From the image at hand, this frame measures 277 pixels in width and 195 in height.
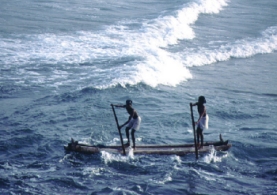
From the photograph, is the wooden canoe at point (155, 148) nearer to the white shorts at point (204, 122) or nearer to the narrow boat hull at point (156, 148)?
the narrow boat hull at point (156, 148)

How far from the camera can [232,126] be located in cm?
1716

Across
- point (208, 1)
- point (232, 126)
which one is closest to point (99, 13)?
point (208, 1)

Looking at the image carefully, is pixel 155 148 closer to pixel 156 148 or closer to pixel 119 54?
pixel 156 148

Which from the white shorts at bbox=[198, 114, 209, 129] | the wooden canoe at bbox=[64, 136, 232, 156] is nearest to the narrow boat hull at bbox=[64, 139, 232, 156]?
the wooden canoe at bbox=[64, 136, 232, 156]

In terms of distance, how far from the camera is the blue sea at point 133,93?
12883 mm

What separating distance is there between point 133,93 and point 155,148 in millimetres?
6471

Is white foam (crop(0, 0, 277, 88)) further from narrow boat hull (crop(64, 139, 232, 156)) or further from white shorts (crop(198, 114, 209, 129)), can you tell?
white shorts (crop(198, 114, 209, 129))

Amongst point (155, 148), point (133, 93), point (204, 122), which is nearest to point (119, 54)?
point (133, 93)

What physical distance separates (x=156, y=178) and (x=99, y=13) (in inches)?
1012

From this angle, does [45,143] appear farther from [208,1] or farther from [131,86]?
[208,1]

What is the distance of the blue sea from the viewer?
42.3ft

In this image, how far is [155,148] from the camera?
46.9 ft

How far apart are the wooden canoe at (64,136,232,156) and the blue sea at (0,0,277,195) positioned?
18 cm

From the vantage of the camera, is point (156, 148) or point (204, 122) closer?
point (204, 122)
